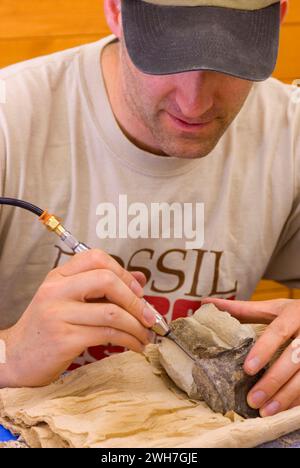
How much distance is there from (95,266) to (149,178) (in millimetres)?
389

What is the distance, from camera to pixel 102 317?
1004mm

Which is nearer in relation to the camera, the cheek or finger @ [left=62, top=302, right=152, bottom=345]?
finger @ [left=62, top=302, right=152, bottom=345]

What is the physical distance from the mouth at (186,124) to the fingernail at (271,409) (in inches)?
17.9

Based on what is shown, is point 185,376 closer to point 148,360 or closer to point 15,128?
point 148,360

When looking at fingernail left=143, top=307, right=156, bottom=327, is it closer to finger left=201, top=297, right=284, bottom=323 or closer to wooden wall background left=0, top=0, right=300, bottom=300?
finger left=201, top=297, right=284, bottom=323

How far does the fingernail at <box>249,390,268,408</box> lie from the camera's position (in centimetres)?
98

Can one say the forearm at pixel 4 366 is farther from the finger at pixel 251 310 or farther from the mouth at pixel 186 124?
the mouth at pixel 186 124

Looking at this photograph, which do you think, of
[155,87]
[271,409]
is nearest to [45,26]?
[155,87]

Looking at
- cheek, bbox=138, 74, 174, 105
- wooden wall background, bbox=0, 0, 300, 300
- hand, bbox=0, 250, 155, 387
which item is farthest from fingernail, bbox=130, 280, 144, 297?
wooden wall background, bbox=0, 0, 300, 300

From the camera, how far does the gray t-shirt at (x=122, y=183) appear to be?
1349mm

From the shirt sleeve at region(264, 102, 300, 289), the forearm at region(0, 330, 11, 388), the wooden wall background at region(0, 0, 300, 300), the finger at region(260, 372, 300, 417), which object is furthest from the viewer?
the wooden wall background at region(0, 0, 300, 300)

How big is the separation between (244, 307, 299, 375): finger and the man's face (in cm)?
32

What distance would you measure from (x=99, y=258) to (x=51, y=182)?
37 centimetres

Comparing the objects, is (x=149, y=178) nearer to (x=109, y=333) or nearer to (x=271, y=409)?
(x=109, y=333)
